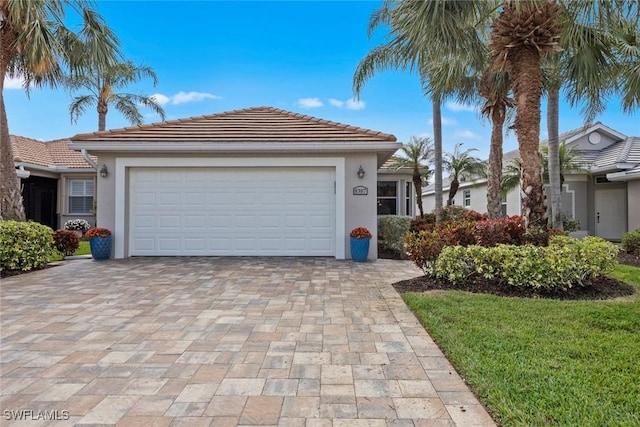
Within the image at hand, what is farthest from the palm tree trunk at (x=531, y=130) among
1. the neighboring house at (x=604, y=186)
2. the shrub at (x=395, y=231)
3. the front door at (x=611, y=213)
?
the front door at (x=611, y=213)

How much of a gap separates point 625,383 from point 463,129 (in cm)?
1832

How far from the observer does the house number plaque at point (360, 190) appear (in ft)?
31.9

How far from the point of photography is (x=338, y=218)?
966 centimetres

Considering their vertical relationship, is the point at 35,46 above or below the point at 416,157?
above

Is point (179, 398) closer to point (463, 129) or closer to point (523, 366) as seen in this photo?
point (523, 366)

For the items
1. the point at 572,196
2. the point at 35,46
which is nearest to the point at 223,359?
the point at 35,46

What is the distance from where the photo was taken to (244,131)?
401 inches

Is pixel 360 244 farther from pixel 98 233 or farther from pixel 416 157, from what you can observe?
pixel 416 157

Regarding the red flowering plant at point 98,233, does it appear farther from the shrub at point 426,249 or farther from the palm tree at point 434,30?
the palm tree at point 434,30

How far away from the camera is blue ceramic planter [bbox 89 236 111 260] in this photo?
934 centimetres

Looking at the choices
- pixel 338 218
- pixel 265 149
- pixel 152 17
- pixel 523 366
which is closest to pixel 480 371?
pixel 523 366

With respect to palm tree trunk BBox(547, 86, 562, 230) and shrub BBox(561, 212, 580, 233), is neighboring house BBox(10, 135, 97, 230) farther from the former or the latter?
shrub BBox(561, 212, 580, 233)

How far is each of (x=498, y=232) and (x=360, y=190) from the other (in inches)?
154

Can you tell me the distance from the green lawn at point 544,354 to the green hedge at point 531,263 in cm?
52
